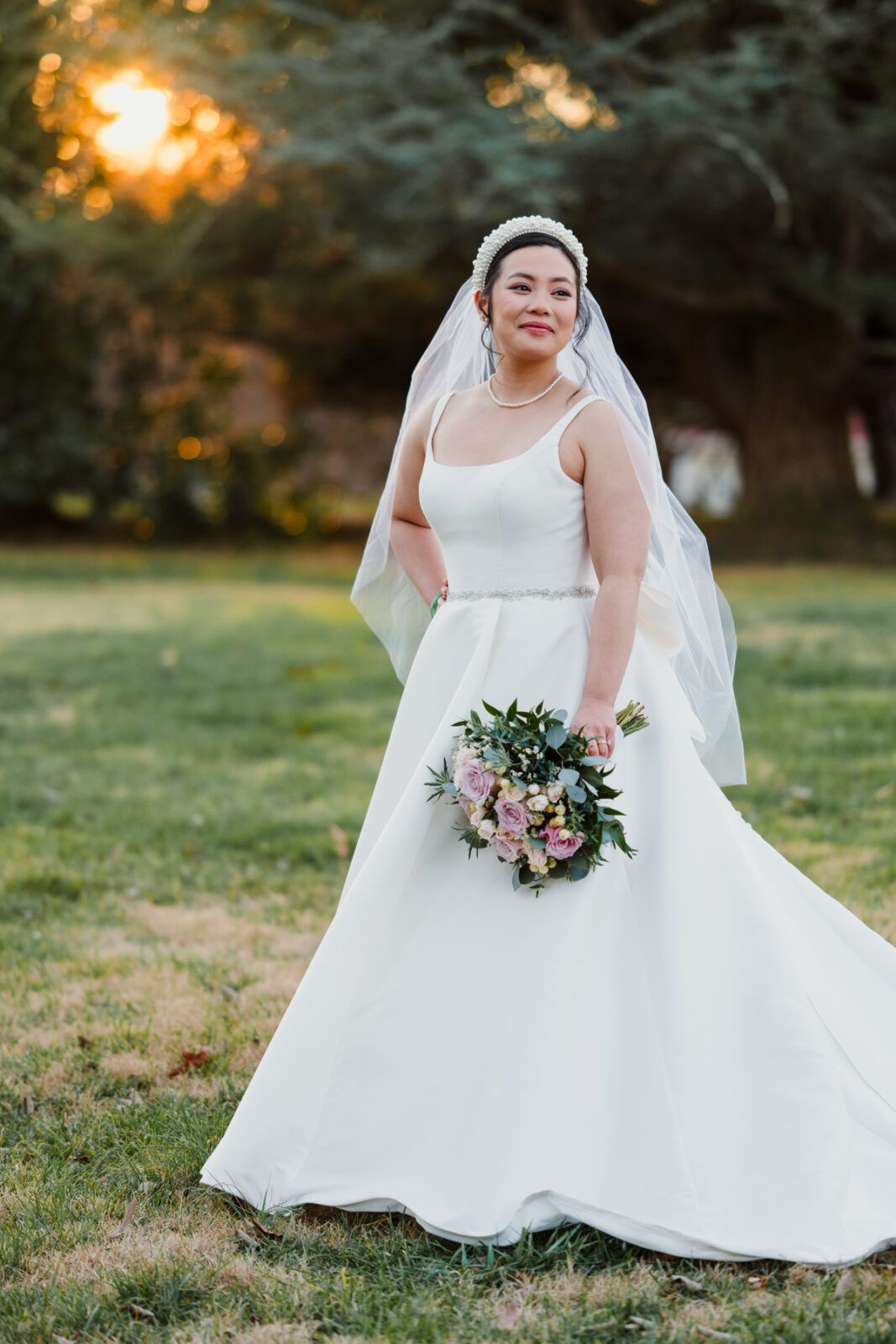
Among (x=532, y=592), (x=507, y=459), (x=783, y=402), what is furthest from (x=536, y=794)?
(x=783, y=402)

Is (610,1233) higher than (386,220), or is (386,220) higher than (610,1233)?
(386,220)

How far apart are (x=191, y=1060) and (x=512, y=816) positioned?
1496mm

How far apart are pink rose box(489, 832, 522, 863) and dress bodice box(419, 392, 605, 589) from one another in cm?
63

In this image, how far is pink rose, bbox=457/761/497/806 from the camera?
9.12ft

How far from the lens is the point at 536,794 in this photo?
2.75m

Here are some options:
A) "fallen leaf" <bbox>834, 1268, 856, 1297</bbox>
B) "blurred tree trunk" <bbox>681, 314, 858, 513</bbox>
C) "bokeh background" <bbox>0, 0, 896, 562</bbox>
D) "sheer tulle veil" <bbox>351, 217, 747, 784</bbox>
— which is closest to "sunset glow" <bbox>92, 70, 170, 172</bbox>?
"bokeh background" <bbox>0, 0, 896, 562</bbox>

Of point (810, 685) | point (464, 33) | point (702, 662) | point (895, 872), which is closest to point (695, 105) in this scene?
point (464, 33)

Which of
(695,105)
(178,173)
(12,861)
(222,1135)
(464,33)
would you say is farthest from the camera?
(178,173)

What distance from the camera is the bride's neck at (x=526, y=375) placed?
10.3ft

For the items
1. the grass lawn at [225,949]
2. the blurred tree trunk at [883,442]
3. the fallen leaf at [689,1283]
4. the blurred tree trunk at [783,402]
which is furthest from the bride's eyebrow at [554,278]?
the blurred tree trunk at [883,442]

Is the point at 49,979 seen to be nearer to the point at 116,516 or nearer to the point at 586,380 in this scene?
the point at 586,380

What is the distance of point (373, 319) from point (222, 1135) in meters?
19.5

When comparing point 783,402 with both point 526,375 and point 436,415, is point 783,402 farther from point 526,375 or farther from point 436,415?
point 526,375

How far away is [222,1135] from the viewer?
10.5 ft
